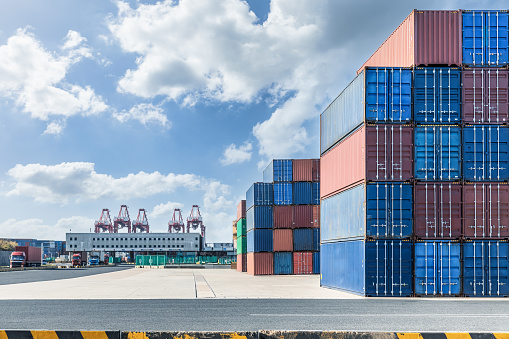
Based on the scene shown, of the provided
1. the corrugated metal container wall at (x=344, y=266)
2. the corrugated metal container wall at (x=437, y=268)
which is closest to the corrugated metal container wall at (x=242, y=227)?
the corrugated metal container wall at (x=344, y=266)

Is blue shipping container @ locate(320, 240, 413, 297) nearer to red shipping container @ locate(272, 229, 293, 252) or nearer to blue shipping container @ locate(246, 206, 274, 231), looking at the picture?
red shipping container @ locate(272, 229, 293, 252)

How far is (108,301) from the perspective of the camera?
20.6 metres

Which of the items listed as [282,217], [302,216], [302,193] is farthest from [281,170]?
[302,216]

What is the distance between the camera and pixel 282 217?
48.7 meters

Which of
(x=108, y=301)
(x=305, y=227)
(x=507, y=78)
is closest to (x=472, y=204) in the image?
(x=507, y=78)

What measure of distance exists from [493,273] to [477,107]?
7455 millimetres

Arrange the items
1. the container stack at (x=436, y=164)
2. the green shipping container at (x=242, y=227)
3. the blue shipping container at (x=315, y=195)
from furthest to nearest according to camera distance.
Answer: the green shipping container at (x=242, y=227) → the blue shipping container at (x=315, y=195) → the container stack at (x=436, y=164)

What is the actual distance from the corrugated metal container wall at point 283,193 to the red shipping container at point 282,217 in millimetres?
552

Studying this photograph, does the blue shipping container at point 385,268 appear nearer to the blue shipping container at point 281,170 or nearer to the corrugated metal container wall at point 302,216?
the corrugated metal container wall at point 302,216

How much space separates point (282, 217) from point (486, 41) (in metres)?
27.6

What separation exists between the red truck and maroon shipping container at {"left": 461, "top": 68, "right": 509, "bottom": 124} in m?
77.1

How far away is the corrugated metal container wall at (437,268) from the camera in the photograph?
2300cm

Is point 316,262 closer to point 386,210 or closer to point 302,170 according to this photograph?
point 302,170

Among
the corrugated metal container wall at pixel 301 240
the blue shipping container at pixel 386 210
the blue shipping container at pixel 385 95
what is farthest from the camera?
the corrugated metal container wall at pixel 301 240
